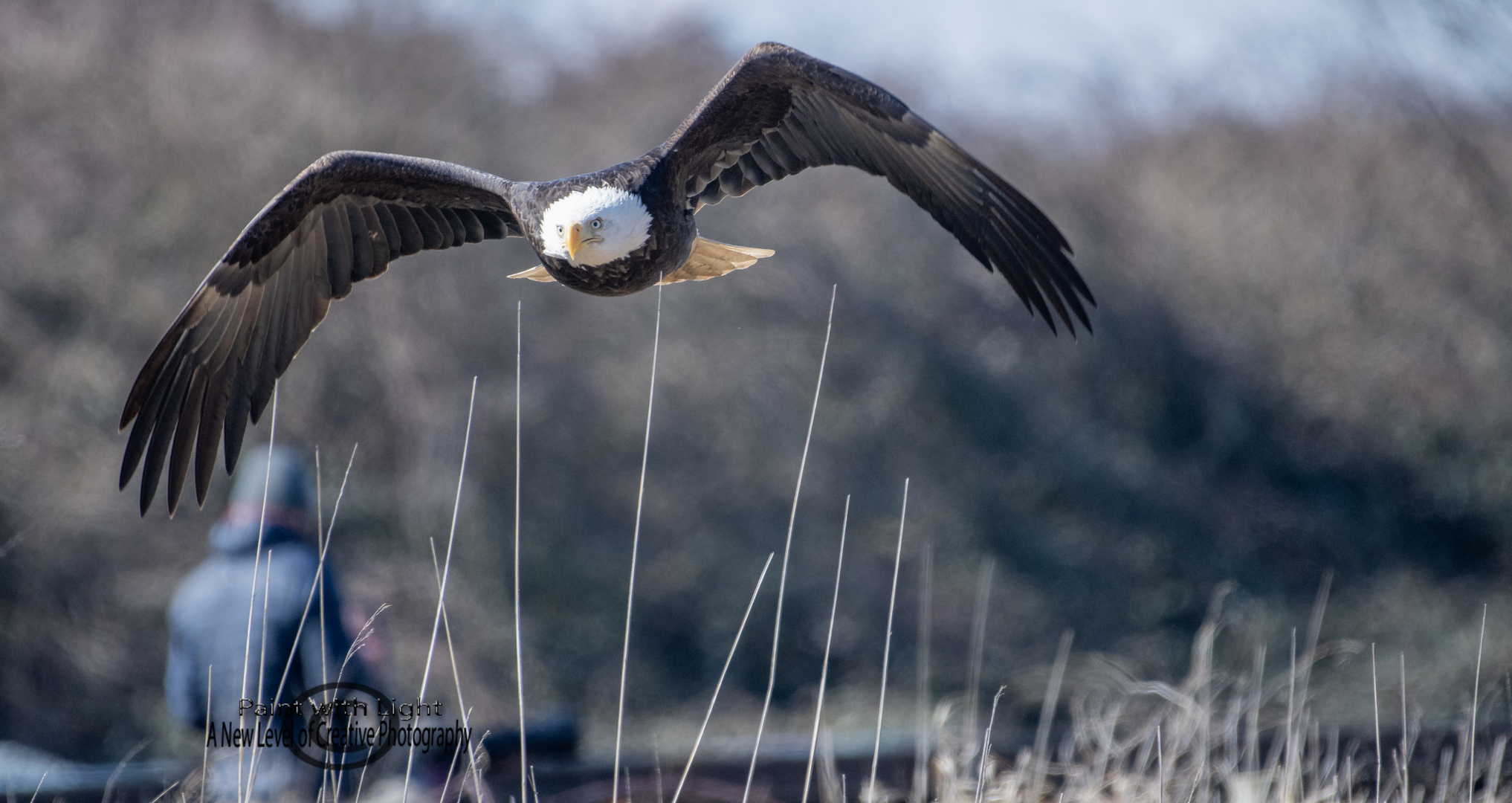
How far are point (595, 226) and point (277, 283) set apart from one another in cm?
127

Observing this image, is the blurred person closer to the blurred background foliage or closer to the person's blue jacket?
the person's blue jacket

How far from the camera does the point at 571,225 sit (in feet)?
11.0

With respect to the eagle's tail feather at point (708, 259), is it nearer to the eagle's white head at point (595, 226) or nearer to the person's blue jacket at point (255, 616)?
the eagle's white head at point (595, 226)

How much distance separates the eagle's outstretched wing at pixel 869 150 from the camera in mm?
3383

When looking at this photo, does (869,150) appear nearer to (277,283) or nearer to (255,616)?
(277,283)

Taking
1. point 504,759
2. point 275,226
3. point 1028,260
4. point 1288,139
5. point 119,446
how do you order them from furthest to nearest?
point 1288,139, point 119,446, point 504,759, point 275,226, point 1028,260

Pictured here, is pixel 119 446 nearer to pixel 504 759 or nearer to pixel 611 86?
pixel 504 759

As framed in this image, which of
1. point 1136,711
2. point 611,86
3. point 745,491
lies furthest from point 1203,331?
point 611,86

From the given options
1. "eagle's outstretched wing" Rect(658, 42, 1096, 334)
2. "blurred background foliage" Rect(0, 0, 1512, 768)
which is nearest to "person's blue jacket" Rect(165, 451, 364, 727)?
"eagle's outstretched wing" Rect(658, 42, 1096, 334)

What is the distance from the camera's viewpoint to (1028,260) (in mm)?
3410

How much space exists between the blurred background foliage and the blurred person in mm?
4741

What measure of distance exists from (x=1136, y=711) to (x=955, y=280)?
223 inches

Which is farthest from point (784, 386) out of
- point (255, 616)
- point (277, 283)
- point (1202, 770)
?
point (1202, 770)

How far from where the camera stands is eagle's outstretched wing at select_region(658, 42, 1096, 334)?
11.1 ft
